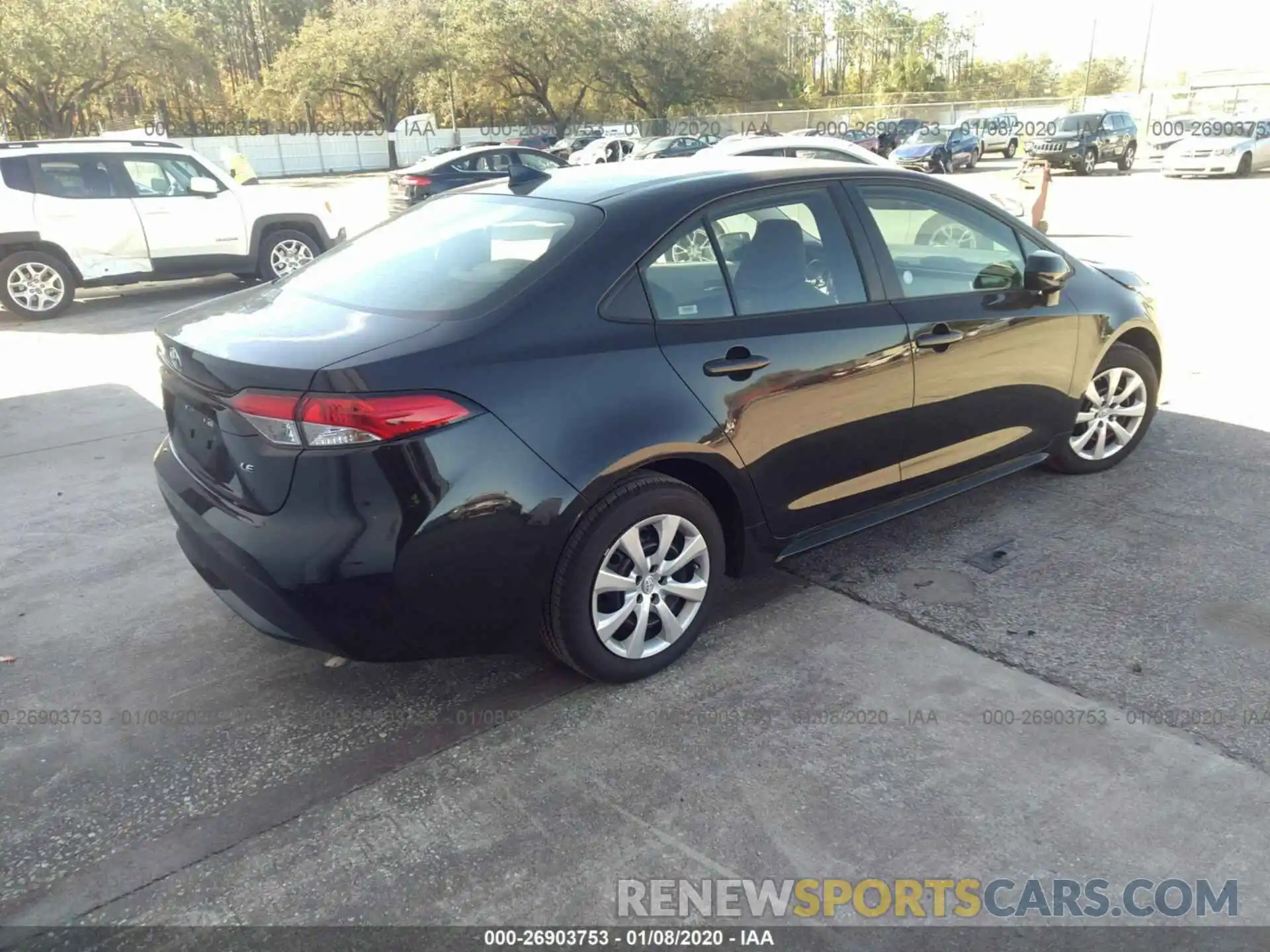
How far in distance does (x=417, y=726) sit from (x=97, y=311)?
9.60 meters

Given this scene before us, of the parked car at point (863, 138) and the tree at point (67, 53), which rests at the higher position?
the tree at point (67, 53)

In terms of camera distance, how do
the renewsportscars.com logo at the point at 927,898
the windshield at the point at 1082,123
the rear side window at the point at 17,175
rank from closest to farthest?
1. the renewsportscars.com logo at the point at 927,898
2. the rear side window at the point at 17,175
3. the windshield at the point at 1082,123

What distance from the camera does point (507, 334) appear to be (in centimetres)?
295

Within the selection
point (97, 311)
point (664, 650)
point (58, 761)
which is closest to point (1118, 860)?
point (664, 650)

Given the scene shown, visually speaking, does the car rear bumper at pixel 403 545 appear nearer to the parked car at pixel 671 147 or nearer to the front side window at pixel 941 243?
the front side window at pixel 941 243

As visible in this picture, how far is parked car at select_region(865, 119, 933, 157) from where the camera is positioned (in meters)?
37.5

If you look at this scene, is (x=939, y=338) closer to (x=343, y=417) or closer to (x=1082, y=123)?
(x=343, y=417)

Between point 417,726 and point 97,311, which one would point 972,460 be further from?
point 97,311

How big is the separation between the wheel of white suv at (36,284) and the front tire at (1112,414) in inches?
392

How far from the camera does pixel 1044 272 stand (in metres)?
4.32

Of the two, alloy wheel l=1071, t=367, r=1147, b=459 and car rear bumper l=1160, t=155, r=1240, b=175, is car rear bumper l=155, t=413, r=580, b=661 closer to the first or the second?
alloy wheel l=1071, t=367, r=1147, b=459

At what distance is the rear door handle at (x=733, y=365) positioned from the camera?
3301mm

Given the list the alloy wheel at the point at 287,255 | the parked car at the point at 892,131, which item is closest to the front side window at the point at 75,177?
the alloy wheel at the point at 287,255

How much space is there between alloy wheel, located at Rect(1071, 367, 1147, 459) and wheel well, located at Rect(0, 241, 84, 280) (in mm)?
10003
